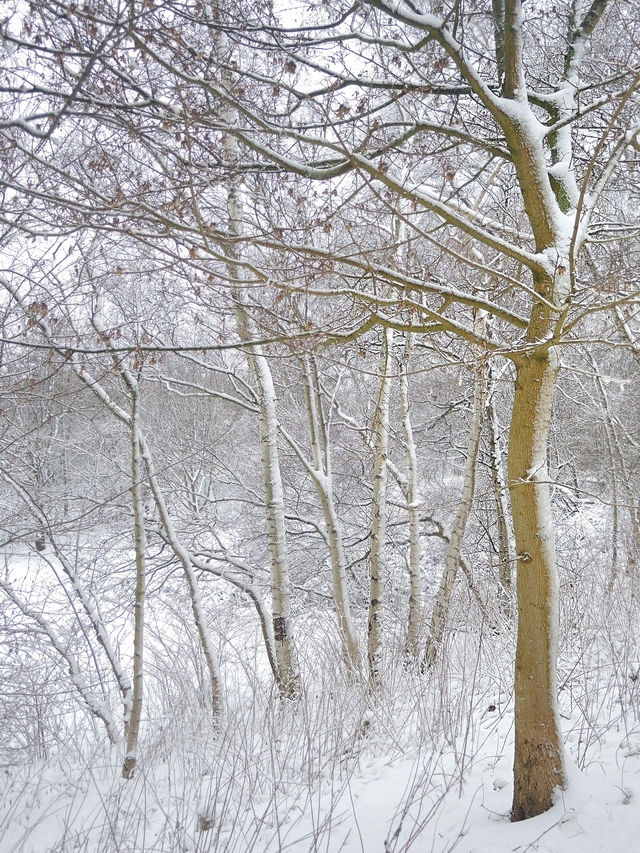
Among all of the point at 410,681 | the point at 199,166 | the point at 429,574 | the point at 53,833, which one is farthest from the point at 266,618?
the point at 199,166

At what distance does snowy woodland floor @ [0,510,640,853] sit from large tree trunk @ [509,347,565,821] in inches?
5.7

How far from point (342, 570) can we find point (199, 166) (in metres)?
4.92

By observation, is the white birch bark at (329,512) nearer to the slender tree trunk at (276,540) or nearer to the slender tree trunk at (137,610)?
the slender tree trunk at (276,540)

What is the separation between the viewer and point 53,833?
12.3 ft

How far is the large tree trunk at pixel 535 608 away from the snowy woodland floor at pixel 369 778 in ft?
0.47

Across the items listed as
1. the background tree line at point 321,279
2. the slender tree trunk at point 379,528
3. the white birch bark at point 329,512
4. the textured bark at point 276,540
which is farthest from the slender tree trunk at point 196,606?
the slender tree trunk at point 379,528

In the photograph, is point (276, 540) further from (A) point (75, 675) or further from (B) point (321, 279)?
(B) point (321, 279)

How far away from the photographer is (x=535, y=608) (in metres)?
2.70

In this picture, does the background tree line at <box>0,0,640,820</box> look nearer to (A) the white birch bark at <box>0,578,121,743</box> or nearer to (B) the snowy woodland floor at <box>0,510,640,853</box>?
(A) the white birch bark at <box>0,578,121,743</box>

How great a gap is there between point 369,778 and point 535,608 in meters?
1.93

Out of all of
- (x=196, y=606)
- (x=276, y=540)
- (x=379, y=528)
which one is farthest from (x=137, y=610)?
(x=379, y=528)

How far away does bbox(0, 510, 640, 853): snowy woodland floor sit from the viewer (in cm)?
271

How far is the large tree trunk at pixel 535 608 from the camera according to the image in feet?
8.73

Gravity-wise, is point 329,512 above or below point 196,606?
above
